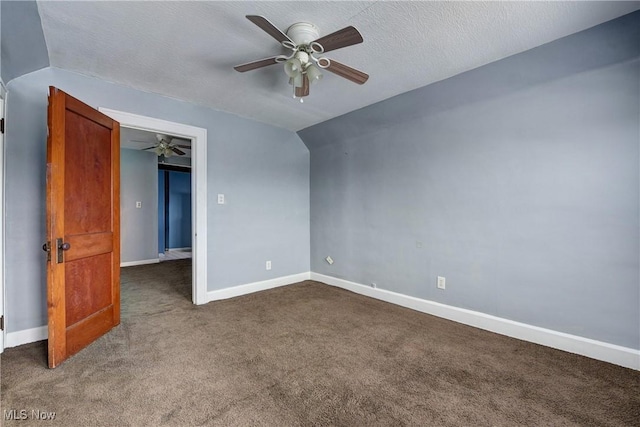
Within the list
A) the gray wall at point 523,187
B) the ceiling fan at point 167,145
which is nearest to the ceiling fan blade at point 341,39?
the gray wall at point 523,187

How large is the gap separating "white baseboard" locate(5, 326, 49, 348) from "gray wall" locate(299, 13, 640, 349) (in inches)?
132

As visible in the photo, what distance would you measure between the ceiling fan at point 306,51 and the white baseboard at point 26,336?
9.20ft

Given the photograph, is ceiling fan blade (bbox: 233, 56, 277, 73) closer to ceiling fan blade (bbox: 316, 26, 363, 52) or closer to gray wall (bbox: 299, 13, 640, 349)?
ceiling fan blade (bbox: 316, 26, 363, 52)

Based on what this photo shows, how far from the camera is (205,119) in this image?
11.6ft

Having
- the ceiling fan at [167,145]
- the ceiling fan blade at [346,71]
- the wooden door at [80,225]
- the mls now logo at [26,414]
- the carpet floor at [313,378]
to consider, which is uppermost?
the ceiling fan at [167,145]

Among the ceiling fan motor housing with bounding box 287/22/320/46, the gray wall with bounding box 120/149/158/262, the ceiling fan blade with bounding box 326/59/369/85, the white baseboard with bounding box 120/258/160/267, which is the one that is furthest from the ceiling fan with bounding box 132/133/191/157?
the ceiling fan blade with bounding box 326/59/369/85

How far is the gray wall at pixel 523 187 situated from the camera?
2.11 metres

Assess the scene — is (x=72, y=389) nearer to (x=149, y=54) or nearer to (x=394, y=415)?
(x=394, y=415)

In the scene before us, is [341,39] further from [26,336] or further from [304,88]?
[26,336]

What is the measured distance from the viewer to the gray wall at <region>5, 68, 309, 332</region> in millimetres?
2441

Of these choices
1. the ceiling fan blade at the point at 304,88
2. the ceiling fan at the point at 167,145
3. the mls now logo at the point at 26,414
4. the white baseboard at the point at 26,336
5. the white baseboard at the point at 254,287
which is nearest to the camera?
the mls now logo at the point at 26,414

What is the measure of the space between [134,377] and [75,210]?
4.53 feet

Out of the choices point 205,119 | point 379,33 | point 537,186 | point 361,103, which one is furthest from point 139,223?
point 537,186

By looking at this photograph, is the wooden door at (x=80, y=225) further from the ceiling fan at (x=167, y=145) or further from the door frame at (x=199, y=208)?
the ceiling fan at (x=167, y=145)
